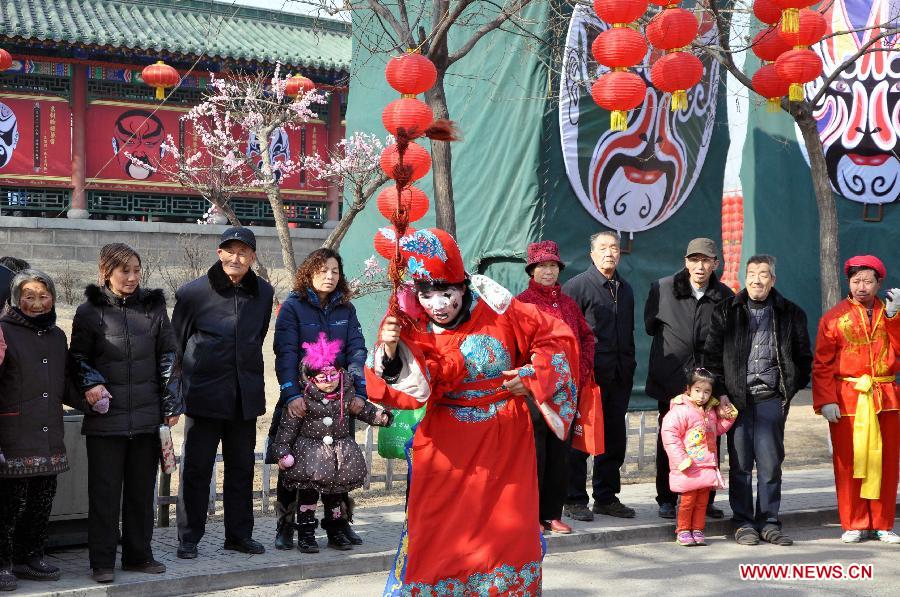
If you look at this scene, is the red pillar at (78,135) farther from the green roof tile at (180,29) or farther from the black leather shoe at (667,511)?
the black leather shoe at (667,511)

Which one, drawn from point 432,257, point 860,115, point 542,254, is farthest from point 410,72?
point 860,115

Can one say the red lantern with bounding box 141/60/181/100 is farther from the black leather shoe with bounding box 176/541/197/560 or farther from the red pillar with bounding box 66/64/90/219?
the black leather shoe with bounding box 176/541/197/560

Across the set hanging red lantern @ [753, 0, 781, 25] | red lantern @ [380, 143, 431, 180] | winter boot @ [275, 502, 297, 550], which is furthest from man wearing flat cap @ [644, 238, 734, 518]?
winter boot @ [275, 502, 297, 550]

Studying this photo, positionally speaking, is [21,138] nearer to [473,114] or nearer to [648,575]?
[473,114]

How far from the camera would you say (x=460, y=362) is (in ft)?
14.7

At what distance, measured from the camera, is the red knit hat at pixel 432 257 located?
448 centimetres

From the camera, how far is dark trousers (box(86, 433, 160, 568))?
5.82 m

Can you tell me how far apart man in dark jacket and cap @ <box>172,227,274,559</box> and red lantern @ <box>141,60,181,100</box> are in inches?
535

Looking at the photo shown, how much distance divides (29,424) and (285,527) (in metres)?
1.72

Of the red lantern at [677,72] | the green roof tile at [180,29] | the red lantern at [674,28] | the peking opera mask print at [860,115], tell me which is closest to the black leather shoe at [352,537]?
the red lantern at [677,72]

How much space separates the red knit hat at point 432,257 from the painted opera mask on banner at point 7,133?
61.1 ft

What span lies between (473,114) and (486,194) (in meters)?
1.15

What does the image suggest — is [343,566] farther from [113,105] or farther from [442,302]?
[113,105]

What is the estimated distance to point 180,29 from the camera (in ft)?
73.2
